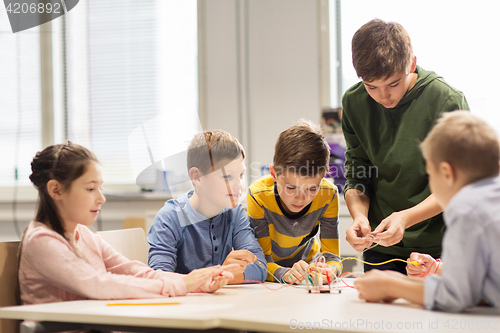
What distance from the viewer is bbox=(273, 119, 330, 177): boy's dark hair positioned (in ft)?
4.65

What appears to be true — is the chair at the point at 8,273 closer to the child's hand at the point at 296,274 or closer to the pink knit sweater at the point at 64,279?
the pink knit sweater at the point at 64,279

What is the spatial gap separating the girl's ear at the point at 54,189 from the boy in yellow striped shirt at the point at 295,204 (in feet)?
2.12

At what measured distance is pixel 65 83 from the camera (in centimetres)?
314

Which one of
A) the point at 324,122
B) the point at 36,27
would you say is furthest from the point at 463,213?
the point at 36,27

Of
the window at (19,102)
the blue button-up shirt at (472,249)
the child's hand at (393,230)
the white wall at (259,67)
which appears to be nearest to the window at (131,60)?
the white wall at (259,67)

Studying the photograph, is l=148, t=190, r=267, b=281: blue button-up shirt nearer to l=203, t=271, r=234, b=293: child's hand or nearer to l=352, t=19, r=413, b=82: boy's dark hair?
l=203, t=271, r=234, b=293: child's hand

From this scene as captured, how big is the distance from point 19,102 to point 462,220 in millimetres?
3327

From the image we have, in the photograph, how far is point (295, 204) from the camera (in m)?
1.42

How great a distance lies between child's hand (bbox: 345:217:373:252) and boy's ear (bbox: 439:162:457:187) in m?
0.49

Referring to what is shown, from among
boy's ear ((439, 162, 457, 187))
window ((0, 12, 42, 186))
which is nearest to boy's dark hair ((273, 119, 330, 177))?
boy's ear ((439, 162, 457, 187))

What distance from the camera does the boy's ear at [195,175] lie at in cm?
148

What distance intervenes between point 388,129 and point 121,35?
233cm

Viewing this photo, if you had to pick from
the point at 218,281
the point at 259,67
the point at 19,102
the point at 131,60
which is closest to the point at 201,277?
the point at 218,281

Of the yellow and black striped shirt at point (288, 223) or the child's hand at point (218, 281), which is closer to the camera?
the child's hand at point (218, 281)
